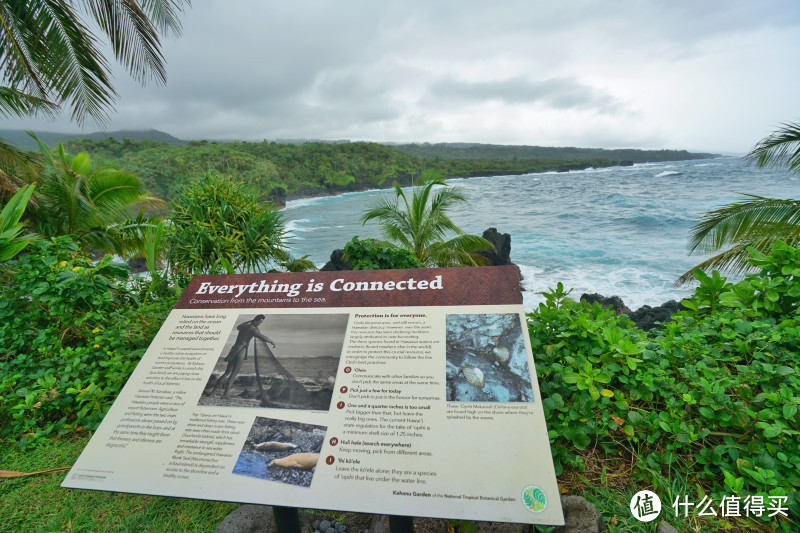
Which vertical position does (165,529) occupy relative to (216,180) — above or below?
below

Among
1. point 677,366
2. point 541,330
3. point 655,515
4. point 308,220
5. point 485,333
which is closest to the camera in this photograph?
point 655,515

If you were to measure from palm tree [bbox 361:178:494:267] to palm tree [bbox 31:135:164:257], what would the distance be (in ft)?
14.6

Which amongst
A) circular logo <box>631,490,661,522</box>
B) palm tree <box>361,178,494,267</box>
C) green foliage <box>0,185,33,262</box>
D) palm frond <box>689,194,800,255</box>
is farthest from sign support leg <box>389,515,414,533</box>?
palm tree <box>361,178,494,267</box>

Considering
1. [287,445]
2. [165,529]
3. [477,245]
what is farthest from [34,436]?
[477,245]

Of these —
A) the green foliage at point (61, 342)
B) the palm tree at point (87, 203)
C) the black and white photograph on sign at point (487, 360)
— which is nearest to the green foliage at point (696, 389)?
the black and white photograph on sign at point (487, 360)

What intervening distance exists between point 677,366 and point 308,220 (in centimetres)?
3771

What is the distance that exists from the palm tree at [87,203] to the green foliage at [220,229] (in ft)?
2.54

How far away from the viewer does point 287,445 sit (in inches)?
64.2

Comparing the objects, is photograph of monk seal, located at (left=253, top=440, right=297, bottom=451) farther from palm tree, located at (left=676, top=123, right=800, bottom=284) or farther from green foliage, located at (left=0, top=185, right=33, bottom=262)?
palm tree, located at (left=676, top=123, right=800, bottom=284)

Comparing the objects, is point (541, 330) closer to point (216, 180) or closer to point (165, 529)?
point (165, 529)

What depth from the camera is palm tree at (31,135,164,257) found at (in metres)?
5.95

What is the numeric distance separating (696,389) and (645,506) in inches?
28.1

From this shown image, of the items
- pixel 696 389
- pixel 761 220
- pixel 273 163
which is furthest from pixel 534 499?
pixel 273 163

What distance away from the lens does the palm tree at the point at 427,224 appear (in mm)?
Answer: 7883
